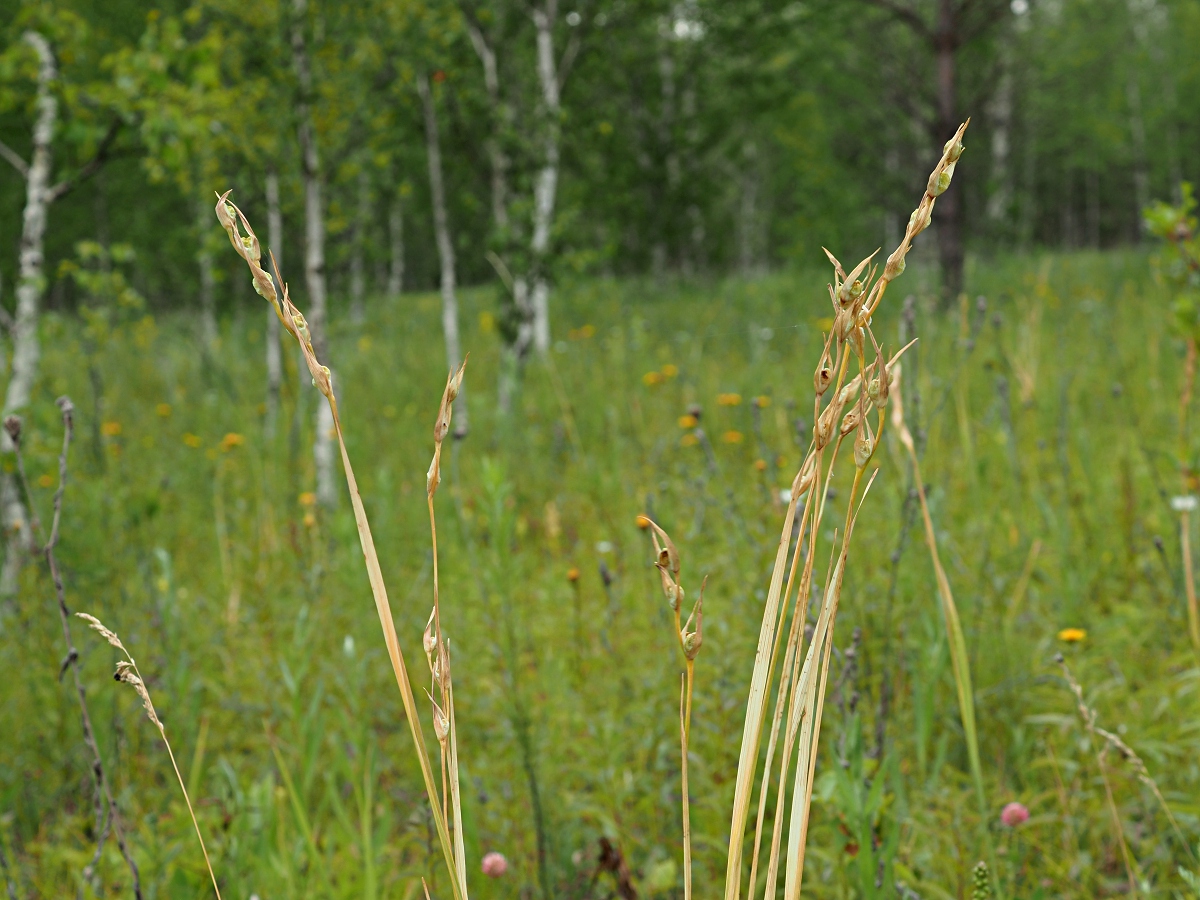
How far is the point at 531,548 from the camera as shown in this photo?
325 centimetres

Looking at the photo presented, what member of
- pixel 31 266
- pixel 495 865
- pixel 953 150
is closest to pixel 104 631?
pixel 953 150

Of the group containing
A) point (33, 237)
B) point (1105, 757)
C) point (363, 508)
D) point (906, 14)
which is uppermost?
point (906, 14)

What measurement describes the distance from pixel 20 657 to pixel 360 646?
104 cm

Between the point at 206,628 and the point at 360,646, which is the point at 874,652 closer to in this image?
the point at 360,646

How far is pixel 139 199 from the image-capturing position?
17.5 metres

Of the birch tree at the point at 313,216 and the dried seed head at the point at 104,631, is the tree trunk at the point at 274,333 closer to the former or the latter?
the birch tree at the point at 313,216

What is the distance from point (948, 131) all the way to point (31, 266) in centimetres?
652

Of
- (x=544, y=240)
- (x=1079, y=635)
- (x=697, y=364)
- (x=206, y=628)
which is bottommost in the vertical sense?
(x=206, y=628)

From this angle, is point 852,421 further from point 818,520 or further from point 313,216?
point 313,216

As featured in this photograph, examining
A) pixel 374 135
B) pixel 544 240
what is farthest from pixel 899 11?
pixel 374 135

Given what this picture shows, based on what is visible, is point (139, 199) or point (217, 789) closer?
point (217, 789)

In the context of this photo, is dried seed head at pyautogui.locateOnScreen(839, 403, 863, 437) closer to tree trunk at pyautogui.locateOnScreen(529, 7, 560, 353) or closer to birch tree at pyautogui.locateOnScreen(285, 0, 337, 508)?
birch tree at pyautogui.locateOnScreen(285, 0, 337, 508)

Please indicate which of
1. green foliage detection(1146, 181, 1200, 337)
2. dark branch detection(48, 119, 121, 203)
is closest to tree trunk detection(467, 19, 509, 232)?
dark branch detection(48, 119, 121, 203)

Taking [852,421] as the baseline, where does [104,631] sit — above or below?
below
